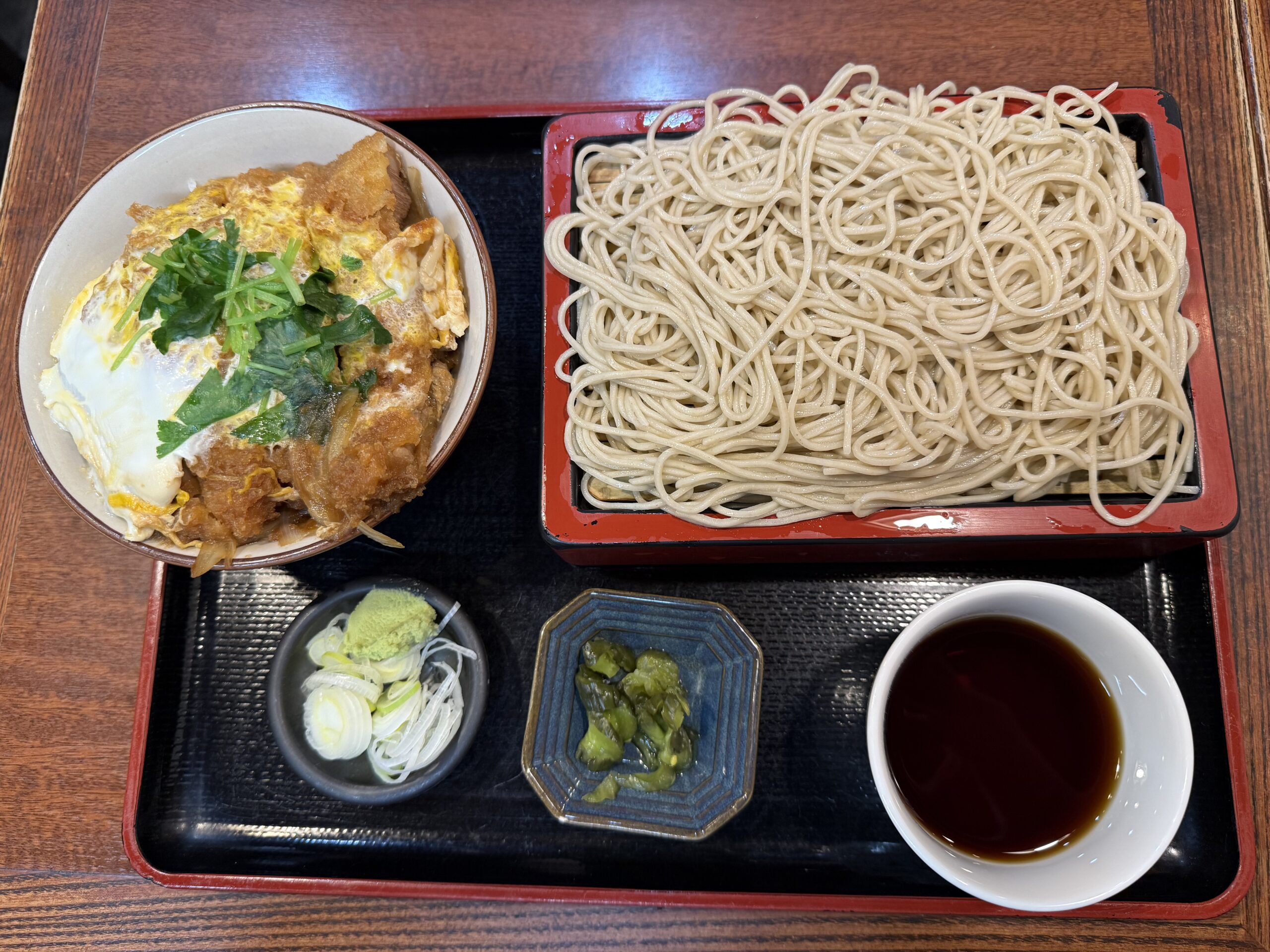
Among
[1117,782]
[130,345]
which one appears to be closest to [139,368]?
[130,345]

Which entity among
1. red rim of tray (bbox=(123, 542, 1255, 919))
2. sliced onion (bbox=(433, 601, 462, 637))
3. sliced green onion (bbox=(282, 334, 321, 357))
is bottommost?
red rim of tray (bbox=(123, 542, 1255, 919))

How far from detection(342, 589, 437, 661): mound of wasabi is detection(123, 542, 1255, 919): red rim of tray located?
52 cm

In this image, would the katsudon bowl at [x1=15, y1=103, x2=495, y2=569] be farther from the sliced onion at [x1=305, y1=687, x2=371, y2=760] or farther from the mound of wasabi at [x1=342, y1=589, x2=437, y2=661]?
the sliced onion at [x1=305, y1=687, x2=371, y2=760]

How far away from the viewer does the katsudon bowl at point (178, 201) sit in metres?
1.58

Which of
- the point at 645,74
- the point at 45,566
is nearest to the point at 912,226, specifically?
the point at 645,74

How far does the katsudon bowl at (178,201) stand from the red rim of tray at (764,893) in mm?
540

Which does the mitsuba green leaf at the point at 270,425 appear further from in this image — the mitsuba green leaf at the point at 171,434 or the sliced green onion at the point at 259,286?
the sliced green onion at the point at 259,286

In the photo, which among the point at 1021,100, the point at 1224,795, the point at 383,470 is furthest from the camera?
the point at 1021,100

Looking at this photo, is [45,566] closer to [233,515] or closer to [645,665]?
[233,515]

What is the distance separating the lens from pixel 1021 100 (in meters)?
1.74

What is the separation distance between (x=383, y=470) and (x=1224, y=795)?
195 centimetres

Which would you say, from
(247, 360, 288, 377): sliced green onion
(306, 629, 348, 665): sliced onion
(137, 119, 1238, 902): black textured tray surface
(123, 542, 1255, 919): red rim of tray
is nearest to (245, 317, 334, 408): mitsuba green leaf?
(247, 360, 288, 377): sliced green onion

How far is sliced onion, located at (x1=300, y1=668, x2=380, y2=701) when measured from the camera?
1718 mm

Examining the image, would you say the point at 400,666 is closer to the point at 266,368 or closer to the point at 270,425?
the point at 270,425
